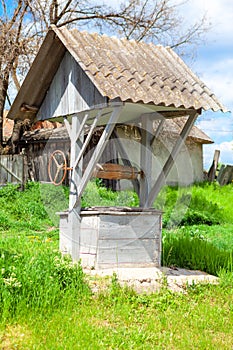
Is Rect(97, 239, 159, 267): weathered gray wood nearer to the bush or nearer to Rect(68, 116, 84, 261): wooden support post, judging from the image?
Rect(68, 116, 84, 261): wooden support post

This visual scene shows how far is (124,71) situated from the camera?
621cm

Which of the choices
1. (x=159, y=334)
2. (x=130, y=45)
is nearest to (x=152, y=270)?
(x=159, y=334)

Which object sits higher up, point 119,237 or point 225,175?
point 225,175

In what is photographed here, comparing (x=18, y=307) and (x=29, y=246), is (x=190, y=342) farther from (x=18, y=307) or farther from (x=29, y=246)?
(x=29, y=246)

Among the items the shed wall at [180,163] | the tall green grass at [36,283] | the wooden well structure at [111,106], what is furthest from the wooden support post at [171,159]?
the shed wall at [180,163]

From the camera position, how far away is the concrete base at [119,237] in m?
6.28

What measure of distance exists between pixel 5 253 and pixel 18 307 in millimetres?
1138

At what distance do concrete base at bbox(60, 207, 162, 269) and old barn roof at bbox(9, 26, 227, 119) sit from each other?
160cm

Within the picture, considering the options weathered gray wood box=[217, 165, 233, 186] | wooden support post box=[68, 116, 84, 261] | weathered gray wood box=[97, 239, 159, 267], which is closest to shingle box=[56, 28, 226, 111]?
wooden support post box=[68, 116, 84, 261]

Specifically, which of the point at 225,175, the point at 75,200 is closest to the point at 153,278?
the point at 75,200

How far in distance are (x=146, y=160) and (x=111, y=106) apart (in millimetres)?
1693

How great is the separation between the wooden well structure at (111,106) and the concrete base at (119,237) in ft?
0.04

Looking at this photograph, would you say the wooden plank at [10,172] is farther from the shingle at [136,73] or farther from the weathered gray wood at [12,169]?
the shingle at [136,73]

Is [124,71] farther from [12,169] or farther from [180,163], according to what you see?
[180,163]
